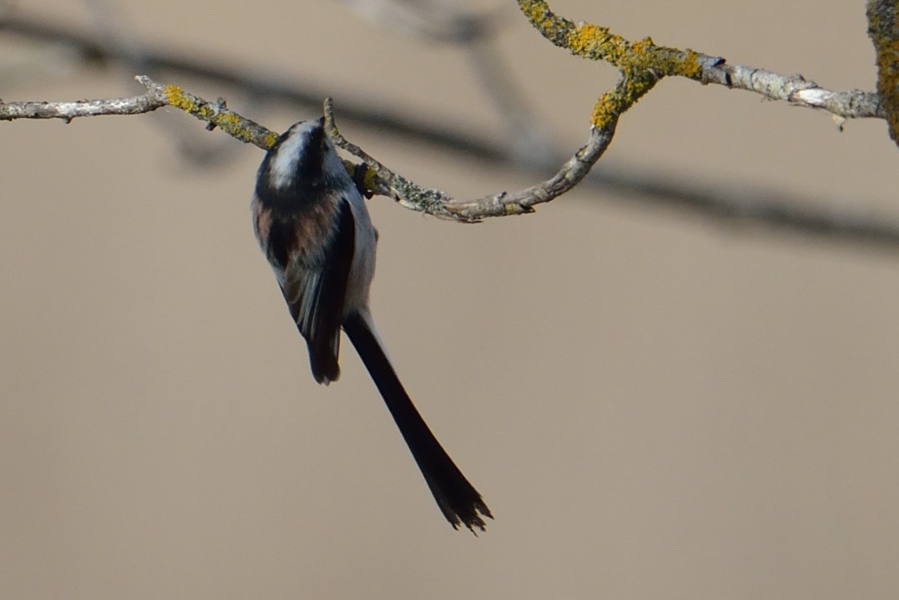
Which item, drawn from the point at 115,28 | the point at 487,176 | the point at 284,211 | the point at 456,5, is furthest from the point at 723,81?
the point at 487,176

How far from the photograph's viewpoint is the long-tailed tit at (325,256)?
161 cm

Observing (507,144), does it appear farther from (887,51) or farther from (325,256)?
(887,51)

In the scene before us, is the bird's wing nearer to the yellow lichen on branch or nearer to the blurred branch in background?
the yellow lichen on branch

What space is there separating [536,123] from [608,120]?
304 cm

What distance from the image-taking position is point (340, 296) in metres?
1.78

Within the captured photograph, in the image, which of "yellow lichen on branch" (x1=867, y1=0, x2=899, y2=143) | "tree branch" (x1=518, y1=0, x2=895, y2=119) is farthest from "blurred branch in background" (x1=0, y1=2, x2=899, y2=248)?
"yellow lichen on branch" (x1=867, y1=0, x2=899, y2=143)

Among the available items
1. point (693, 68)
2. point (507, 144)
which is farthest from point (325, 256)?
point (507, 144)

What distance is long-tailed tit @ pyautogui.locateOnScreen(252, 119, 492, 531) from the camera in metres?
1.61

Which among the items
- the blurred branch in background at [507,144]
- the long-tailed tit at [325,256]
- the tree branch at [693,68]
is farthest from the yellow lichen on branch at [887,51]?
the blurred branch in background at [507,144]

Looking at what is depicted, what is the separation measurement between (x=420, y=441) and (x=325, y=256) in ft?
1.29

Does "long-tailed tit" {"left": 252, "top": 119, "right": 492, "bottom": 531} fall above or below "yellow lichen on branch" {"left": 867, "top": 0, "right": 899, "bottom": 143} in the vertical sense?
above

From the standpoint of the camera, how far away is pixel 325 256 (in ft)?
5.77

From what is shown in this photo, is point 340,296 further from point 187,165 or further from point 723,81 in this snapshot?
point 187,165

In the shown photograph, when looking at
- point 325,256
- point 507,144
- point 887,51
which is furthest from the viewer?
point 507,144
